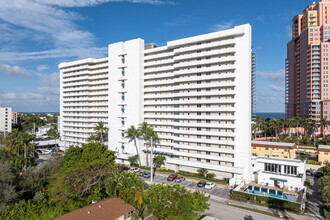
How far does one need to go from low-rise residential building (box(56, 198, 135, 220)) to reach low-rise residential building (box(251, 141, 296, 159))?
52.9 metres

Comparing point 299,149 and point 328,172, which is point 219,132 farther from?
point 299,149

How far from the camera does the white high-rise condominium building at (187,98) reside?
54.5 metres

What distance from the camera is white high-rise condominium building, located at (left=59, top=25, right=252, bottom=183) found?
54.5 metres

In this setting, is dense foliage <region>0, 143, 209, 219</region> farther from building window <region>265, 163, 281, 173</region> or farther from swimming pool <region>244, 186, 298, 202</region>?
building window <region>265, 163, 281, 173</region>

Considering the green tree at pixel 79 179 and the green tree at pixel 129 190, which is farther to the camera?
the green tree at pixel 79 179

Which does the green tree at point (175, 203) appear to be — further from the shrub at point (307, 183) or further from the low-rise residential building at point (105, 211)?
the shrub at point (307, 183)

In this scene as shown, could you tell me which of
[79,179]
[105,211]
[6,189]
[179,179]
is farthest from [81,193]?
[179,179]

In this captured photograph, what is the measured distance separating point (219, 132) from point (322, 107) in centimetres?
8337

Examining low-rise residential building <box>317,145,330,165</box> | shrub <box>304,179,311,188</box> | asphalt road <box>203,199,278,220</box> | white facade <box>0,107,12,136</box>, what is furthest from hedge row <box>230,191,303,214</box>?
white facade <box>0,107,12,136</box>

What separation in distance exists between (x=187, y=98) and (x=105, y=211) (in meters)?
40.9

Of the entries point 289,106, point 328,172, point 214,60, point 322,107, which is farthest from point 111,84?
point 289,106

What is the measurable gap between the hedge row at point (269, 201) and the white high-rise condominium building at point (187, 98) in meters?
9.31

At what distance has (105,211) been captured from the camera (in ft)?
99.2

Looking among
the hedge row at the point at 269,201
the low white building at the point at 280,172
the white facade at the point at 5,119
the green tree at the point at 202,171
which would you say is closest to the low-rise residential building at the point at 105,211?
the hedge row at the point at 269,201
